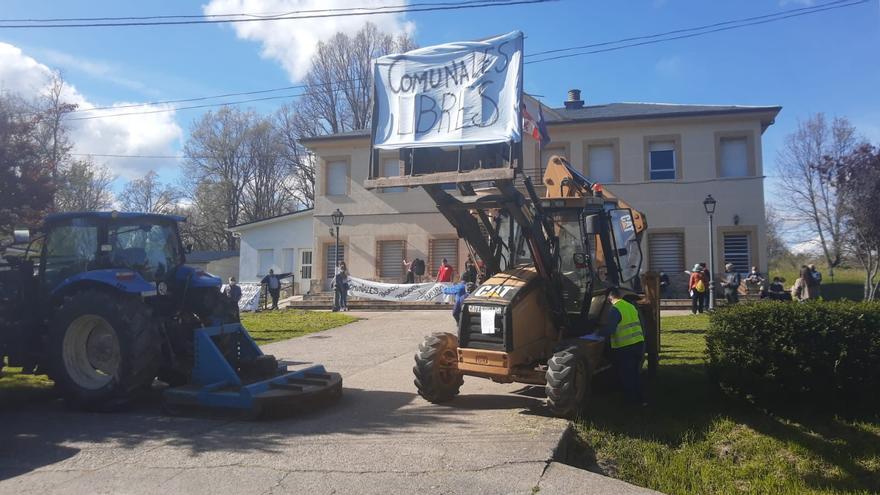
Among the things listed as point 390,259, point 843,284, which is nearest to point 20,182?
point 390,259

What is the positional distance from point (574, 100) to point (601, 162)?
15.5 ft

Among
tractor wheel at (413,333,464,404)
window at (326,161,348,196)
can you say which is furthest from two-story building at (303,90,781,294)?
tractor wheel at (413,333,464,404)

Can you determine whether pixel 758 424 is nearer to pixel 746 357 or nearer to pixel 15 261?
pixel 746 357

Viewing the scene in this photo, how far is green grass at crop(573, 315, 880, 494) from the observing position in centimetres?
624

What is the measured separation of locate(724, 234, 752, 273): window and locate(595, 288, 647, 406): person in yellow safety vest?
19.4 meters

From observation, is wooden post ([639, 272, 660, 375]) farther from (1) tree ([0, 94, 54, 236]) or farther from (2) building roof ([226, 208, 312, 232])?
(2) building roof ([226, 208, 312, 232])

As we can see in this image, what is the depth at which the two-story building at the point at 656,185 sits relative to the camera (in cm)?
2477

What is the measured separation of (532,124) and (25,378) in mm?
9315

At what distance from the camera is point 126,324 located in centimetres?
712

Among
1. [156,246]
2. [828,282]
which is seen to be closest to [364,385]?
[156,246]

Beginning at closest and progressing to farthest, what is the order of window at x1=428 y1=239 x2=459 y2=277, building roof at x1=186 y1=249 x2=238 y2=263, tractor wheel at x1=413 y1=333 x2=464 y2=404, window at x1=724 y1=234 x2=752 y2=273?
1. tractor wheel at x1=413 y1=333 x2=464 y2=404
2. window at x1=724 y1=234 x2=752 y2=273
3. window at x1=428 y1=239 x2=459 y2=277
4. building roof at x1=186 y1=249 x2=238 y2=263

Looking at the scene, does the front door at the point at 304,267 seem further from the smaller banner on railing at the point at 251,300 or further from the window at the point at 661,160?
the window at the point at 661,160

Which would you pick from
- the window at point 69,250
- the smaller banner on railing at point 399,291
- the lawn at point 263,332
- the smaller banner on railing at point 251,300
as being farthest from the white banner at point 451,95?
the smaller banner on railing at point 251,300

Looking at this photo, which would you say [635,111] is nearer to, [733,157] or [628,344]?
[733,157]
